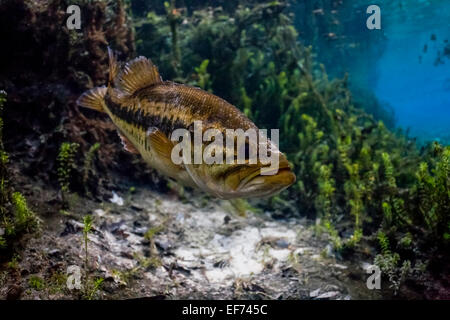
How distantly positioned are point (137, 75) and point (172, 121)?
83 centimetres

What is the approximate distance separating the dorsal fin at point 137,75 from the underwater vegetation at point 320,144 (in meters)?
3.15

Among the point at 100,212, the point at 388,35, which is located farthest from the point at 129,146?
A: the point at 388,35

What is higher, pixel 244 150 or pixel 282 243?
pixel 244 150

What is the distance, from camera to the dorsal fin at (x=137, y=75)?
2795 millimetres

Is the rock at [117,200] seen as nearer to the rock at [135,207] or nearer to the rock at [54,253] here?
the rock at [135,207]

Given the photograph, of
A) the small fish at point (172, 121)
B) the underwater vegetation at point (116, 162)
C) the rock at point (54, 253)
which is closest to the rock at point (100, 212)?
the underwater vegetation at point (116, 162)

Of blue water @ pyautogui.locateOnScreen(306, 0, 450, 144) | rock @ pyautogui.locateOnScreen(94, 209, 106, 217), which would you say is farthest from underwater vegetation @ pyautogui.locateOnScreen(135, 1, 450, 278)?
blue water @ pyautogui.locateOnScreen(306, 0, 450, 144)

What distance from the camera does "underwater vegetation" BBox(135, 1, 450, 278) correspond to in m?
3.87

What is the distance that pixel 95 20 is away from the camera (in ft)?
17.5

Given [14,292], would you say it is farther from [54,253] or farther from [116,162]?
[116,162]

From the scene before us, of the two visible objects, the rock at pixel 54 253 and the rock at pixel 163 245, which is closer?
the rock at pixel 54 253

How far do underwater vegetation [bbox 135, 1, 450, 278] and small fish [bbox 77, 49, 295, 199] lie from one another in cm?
286

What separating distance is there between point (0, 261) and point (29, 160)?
196 cm

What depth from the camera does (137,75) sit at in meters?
2.84
